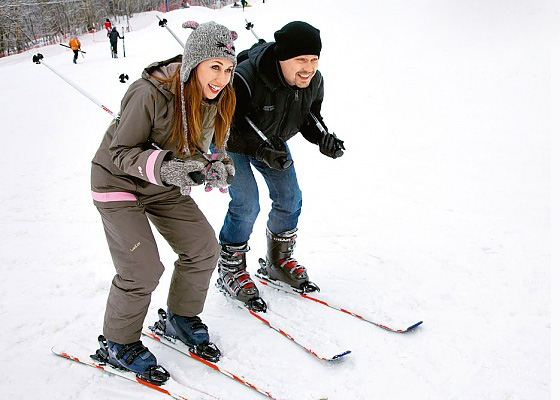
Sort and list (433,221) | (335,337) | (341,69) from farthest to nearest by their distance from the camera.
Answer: (341,69)
(433,221)
(335,337)

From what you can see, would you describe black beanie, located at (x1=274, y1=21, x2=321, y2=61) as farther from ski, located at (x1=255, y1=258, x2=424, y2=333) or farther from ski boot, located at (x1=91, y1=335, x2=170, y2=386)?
ski boot, located at (x1=91, y1=335, x2=170, y2=386)

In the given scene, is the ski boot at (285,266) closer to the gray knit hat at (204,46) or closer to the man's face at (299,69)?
the man's face at (299,69)

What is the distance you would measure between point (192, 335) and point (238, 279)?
660mm

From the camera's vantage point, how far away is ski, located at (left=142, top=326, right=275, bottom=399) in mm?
2621

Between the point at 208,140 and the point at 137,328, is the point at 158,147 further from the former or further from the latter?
the point at 137,328

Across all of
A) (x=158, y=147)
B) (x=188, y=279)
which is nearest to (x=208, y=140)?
(x=158, y=147)

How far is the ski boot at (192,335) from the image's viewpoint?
9.36 feet

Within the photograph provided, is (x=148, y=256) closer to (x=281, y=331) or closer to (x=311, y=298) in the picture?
(x=281, y=331)

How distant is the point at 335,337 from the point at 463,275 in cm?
133

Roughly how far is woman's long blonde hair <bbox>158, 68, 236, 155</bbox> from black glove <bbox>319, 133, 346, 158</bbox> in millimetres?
798

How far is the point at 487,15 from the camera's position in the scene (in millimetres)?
15508

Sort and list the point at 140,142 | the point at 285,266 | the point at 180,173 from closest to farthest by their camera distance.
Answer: the point at 180,173
the point at 140,142
the point at 285,266

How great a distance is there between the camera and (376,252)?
4.18 meters

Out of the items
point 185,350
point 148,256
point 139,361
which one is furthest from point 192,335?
point 148,256
